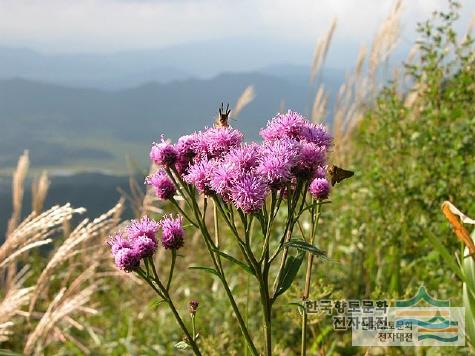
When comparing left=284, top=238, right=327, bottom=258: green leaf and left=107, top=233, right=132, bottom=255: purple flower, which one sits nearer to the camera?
left=284, top=238, right=327, bottom=258: green leaf

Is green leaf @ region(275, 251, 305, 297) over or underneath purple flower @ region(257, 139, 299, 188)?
underneath

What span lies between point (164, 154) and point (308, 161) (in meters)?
0.47

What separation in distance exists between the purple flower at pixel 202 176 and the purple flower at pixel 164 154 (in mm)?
119

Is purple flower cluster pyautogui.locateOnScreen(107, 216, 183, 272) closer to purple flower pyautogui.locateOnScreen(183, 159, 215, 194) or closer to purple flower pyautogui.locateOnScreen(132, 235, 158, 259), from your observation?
purple flower pyautogui.locateOnScreen(132, 235, 158, 259)

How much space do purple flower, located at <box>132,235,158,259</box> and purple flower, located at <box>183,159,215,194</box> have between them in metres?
0.23

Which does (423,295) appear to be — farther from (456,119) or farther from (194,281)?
(194,281)

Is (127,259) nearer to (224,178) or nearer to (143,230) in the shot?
(143,230)

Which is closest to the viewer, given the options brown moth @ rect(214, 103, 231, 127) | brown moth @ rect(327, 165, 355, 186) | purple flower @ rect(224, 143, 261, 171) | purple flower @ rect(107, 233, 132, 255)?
purple flower @ rect(224, 143, 261, 171)

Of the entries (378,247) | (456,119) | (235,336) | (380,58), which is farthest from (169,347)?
(380,58)

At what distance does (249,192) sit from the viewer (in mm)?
1854

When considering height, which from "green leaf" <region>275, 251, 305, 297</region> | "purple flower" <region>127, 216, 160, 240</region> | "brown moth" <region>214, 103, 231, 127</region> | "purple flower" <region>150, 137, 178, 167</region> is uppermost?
"brown moth" <region>214, 103, 231, 127</region>

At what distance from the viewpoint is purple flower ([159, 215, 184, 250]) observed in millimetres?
2131

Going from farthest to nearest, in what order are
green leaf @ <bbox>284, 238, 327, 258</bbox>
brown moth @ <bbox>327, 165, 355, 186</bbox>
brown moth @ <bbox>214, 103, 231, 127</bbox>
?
brown moth @ <bbox>327, 165, 355, 186</bbox>, brown moth @ <bbox>214, 103, 231, 127</bbox>, green leaf @ <bbox>284, 238, 327, 258</bbox>

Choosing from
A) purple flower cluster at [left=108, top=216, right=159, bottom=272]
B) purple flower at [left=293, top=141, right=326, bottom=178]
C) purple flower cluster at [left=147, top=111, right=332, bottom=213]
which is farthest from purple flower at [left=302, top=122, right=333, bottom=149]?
purple flower cluster at [left=108, top=216, right=159, bottom=272]
